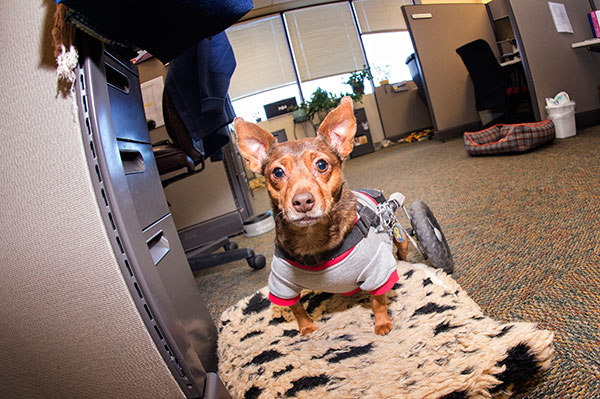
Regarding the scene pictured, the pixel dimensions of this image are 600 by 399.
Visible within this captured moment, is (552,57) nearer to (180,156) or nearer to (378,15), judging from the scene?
(180,156)

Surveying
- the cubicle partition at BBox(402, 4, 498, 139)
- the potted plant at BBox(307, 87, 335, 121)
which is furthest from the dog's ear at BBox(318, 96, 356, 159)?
the potted plant at BBox(307, 87, 335, 121)

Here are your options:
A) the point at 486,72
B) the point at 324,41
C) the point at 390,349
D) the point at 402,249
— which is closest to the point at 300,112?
the point at 324,41

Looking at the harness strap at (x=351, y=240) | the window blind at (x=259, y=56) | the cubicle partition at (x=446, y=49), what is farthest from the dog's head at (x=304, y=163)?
the window blind at (x=259, y=56)

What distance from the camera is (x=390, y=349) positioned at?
0.84 meters

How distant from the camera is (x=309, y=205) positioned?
2.65 feet

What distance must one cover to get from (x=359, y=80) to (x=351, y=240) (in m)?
6.71

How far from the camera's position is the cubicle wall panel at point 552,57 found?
3.10 meters

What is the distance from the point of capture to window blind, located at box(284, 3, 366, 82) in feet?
23.7

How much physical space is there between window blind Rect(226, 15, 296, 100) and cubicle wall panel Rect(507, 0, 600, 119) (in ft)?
16.5

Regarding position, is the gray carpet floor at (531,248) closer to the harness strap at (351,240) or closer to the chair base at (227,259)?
the chair base at (227,259)

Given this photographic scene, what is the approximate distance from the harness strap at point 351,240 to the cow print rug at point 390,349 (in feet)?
0.90

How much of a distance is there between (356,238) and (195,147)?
1130mm

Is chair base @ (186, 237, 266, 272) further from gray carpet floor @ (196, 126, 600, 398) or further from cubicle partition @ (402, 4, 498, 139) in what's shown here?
cubicle partition @ (402, 4, 498, 139)

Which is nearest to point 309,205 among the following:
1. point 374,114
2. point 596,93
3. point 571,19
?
point 596,93
